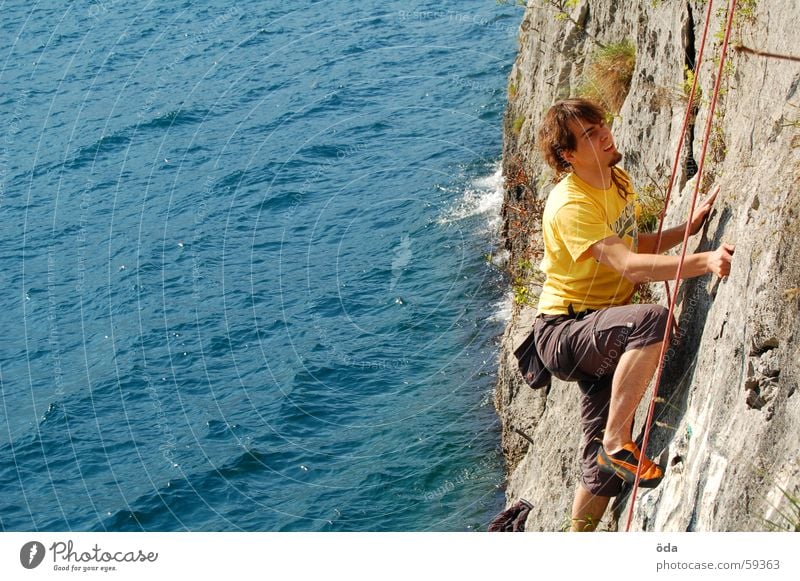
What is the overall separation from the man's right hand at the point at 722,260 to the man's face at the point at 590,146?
3.51 feet

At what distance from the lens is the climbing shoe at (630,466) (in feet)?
24.2

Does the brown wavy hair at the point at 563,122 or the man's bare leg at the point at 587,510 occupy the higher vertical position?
the brown wavy hair at the point at 563,122

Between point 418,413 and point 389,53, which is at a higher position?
point 389,53

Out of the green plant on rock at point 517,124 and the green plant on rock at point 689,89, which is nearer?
the green plant on rock at point 689,89

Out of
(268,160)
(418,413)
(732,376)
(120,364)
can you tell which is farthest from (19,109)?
(732,376)

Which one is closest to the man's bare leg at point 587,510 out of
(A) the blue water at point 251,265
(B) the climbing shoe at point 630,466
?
(B) the climbing shoe at point 630,466

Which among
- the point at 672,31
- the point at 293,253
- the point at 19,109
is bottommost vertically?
the point at 293,253

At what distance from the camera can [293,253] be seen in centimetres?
Answer: 2820

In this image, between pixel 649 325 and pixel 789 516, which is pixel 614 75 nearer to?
pixel 649 325

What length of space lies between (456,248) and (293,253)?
4.90 m

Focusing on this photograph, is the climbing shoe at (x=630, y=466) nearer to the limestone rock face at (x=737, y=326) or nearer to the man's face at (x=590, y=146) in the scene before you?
the limestone rock face at (x=737, y=326)

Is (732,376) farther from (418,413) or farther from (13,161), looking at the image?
(13,161)

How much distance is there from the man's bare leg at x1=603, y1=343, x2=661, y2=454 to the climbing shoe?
0.06 metres
